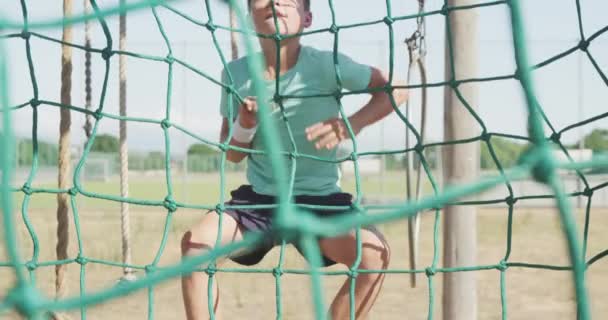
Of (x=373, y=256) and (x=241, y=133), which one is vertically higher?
(x=241, y=133)

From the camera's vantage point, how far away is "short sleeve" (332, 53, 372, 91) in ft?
4.02

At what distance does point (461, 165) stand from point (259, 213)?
380 millimetres

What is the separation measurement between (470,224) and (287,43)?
0.45 metres

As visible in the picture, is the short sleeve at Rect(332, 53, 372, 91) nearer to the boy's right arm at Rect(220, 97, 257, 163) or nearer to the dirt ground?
the boy's right arm at Rect(220, 97, 257, 163)

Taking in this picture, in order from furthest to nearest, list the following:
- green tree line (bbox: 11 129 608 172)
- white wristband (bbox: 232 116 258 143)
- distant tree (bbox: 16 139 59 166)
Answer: distant tree (bbox: 16 139 59 166), green tree line (bbox: 11 129 608 172), white wristband (bbox: 232 116 258 143)

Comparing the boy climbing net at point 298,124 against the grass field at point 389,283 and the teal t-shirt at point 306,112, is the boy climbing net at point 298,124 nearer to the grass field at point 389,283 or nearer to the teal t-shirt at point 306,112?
the teal t-shirt at point 306,112

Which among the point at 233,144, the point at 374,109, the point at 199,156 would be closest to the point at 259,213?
the point at 233,144

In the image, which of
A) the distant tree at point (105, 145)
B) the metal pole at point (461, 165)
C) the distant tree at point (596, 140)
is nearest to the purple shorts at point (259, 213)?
the metal pole at point (461, 165)

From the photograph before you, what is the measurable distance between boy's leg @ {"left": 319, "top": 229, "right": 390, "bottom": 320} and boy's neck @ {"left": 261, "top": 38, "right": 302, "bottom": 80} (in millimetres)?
324

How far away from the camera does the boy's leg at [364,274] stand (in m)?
1.11

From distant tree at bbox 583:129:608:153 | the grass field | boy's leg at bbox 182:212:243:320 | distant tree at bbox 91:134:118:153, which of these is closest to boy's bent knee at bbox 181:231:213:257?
boy's leg at bbox 182:212:243:320

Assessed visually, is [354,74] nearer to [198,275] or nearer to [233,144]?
[233,144]

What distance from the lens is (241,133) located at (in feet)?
3.98

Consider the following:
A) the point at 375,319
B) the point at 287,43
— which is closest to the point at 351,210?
the point at 287,43
